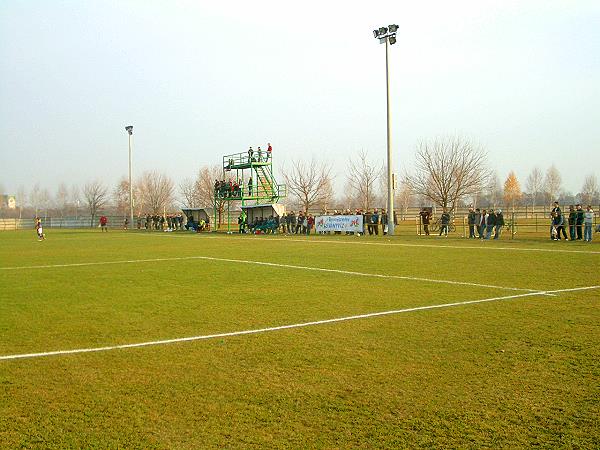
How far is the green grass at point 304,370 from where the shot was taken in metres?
4.51

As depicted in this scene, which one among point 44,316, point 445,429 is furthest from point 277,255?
point 445,429

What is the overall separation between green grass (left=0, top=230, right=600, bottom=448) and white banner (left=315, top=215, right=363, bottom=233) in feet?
90.1

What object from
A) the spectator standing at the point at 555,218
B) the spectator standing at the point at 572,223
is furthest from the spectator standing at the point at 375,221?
the spectator standing at the point at 572,223

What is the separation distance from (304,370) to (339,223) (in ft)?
118

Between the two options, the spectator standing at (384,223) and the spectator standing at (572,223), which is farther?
the spectator standing at (384,223)

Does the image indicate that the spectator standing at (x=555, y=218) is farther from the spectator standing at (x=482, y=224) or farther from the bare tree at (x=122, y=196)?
the bare tree at (x=122, y=196)

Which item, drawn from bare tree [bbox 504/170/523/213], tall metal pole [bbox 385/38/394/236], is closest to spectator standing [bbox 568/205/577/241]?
tall metal pole [bbox 385/38/394/236]

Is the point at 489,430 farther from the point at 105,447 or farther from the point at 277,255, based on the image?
the point at 277,255

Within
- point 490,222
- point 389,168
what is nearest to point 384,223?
point 389,168

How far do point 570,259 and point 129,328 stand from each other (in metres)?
14.3

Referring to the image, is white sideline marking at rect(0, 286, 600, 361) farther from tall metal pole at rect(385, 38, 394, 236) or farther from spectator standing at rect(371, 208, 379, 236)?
spectator standing at rect(371, 208, 379, 236)

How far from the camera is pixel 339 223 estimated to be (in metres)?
41.9

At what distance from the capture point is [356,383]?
225 inches

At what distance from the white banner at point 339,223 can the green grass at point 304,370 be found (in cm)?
2746
